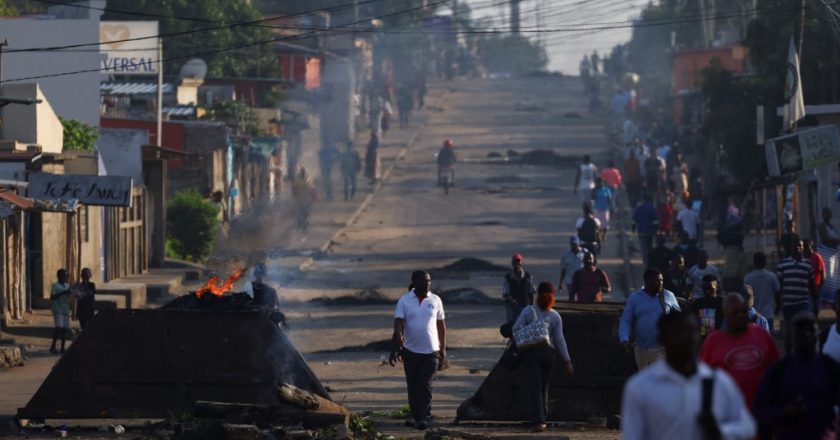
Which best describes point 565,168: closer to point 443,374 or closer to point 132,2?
point 132,2

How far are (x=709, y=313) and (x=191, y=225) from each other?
2348 cm

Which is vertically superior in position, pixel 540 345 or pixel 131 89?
pixel 131 89

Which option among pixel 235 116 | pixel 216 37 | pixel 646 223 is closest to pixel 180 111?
pixel 235 116

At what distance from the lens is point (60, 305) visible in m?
21.6

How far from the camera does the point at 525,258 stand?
108 ft

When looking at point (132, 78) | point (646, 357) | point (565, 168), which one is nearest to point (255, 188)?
point (132, 78)

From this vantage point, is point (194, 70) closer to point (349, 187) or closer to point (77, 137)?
point (349, 187)

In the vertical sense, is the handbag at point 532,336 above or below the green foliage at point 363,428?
above

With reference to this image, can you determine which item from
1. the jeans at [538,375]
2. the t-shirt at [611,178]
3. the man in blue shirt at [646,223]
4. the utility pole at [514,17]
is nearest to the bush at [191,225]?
the utility pole at [514,17]

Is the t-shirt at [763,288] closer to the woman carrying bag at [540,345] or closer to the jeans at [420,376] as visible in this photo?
the woman carrying bag at [540,345]

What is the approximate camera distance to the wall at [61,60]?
1439 inches

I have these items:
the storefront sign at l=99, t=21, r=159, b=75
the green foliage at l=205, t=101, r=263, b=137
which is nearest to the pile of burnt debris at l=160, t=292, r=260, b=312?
the green foliage at l=205, t=101, r=263, b=137

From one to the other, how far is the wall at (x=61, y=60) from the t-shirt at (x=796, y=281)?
21.2 meters

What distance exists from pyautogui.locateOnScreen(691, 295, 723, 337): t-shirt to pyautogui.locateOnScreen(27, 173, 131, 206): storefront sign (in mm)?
11600
